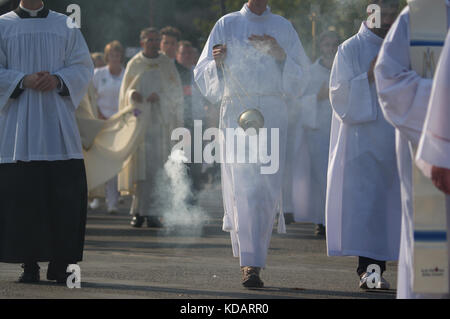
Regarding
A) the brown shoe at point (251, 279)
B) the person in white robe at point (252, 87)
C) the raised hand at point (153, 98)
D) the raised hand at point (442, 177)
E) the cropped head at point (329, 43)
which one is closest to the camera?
the raised hand at point (442, 177)

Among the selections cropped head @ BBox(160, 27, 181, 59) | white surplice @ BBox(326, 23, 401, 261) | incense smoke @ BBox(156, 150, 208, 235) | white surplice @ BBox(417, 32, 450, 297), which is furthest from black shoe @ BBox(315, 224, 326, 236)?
white surplice @ BBox(417, 32, 450, 297)

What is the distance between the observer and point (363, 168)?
8.04 m

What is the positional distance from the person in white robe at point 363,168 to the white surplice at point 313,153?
4382mm

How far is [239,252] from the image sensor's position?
815 centimetres

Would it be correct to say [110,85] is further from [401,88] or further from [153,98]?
[401,88]

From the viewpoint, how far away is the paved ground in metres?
7.47

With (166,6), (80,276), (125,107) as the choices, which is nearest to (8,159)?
(80,276)

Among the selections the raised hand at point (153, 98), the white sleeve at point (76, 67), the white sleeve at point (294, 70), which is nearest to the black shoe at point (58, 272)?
the white sleeve at point (76, 67)

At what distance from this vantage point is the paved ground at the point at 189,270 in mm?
7469

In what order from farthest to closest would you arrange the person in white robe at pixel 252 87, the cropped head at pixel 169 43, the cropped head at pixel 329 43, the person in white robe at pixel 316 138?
the cropped head at pixel 169 43
the person in white robe at pixel 316 138
the cropped head at pixel 329 43
the person in white robe at pixel 252 87

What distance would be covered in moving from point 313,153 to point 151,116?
81.7 inches

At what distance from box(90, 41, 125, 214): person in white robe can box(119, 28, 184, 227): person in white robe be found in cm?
195

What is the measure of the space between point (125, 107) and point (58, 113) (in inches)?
214

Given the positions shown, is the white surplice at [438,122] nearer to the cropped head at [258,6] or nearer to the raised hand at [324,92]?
the cropped head at [258,6]
